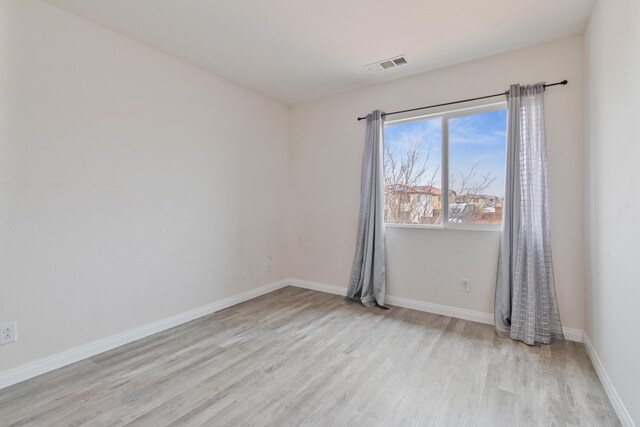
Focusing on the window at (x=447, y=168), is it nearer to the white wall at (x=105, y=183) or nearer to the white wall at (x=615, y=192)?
the white wall at (x=615, y=192)

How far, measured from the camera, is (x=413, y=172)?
3.44 metres

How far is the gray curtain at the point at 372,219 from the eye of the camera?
3.43m

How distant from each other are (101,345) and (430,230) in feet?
10.2

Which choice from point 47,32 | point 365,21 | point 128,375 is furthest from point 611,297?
point 47,32

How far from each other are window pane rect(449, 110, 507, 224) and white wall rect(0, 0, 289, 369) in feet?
7.74

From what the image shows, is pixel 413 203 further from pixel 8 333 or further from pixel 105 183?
pixel 8 333

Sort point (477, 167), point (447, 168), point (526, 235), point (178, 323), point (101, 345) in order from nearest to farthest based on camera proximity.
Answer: point (101, 345), point (526, 235), point (178, 323), point (477, 167), point (447, 168)

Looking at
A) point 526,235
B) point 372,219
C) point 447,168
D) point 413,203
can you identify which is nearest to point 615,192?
point 526,235

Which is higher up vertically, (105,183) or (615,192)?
(105,183)

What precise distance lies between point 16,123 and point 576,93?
13.6 feet

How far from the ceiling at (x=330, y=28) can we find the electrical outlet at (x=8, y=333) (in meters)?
2.18

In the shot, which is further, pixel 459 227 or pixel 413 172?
pixel 413 172

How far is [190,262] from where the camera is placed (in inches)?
120

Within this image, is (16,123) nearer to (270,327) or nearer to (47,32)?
(47,32)
